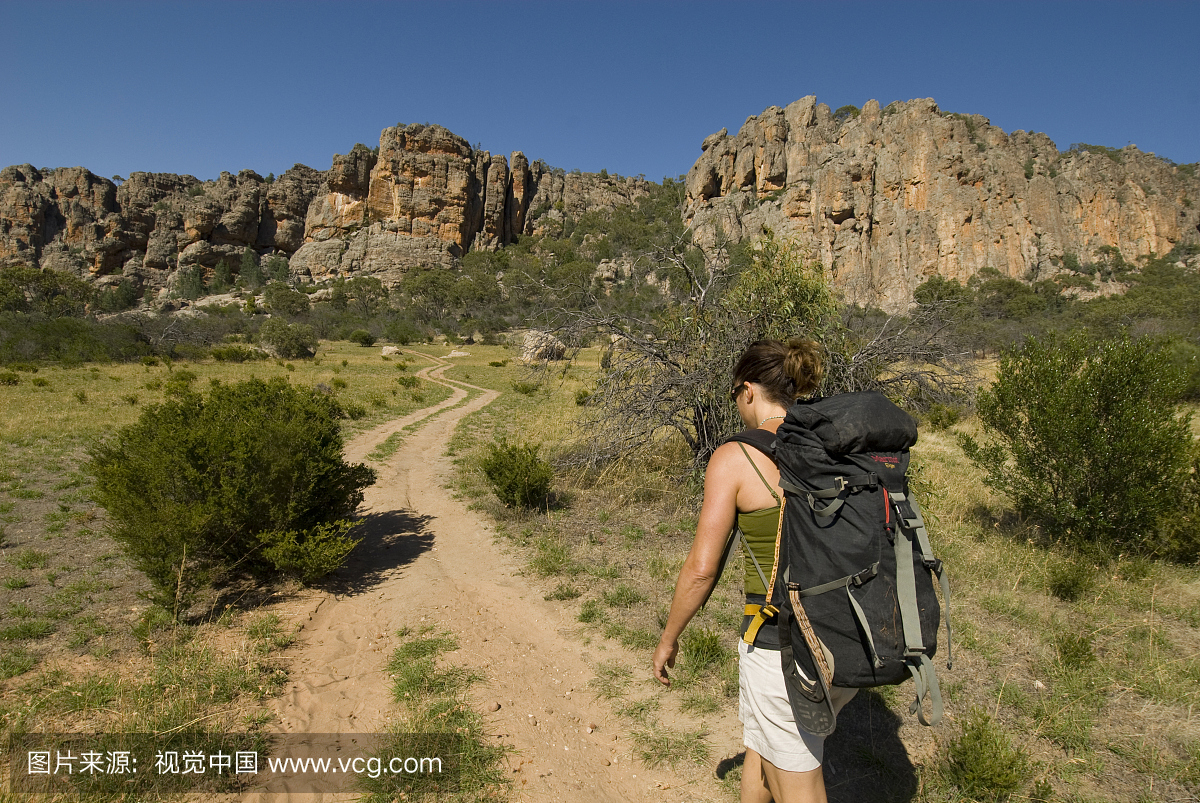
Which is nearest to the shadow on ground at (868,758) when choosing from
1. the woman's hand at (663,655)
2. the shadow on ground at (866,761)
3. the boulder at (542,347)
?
the shadow on ground at (866,761)

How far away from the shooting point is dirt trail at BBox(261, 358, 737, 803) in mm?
2902

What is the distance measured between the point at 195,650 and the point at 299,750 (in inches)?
57.7

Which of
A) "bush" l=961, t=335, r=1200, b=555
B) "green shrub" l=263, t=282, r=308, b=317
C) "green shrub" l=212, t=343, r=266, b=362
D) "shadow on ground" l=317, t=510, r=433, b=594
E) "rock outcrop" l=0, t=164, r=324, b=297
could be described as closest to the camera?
"bush" l=961, t=335, r=1200, b=555

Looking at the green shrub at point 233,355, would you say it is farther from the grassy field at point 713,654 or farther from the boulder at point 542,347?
the boulder at point 542,347

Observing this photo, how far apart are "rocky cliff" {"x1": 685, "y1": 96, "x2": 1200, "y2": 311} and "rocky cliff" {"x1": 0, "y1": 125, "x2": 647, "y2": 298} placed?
45594mm

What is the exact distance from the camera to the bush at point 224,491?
4.17 meters

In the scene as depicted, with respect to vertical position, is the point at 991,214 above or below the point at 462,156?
below

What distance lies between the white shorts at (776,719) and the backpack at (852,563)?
0.24 feet

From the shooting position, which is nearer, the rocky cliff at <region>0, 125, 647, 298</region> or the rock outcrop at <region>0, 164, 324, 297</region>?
the rocky cliff at <region>0, 125, 647, 298</region>

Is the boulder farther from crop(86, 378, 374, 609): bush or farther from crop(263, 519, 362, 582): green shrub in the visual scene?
crop(263, 519, 362, 582): green shrub

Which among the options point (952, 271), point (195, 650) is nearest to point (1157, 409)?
point (195, 650)

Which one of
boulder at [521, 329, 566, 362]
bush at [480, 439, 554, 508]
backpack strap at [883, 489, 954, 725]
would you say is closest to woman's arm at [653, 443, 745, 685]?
backpack strap at [883, 489, 954, 725]

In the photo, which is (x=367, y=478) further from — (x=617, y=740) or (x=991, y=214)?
(x=991, y=214)

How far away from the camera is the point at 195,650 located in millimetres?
3785
